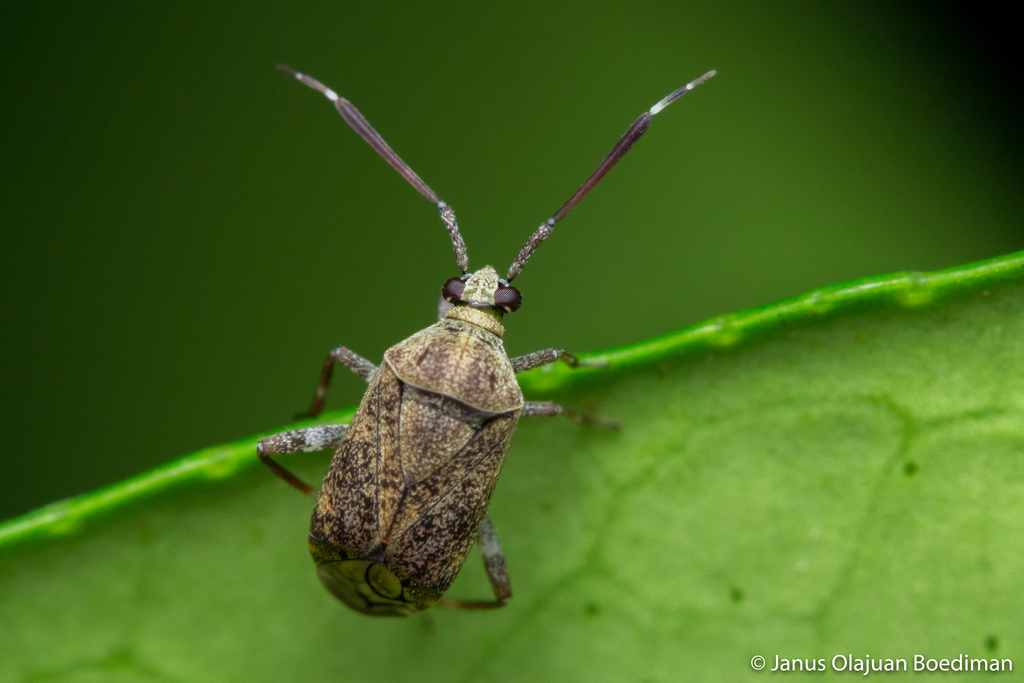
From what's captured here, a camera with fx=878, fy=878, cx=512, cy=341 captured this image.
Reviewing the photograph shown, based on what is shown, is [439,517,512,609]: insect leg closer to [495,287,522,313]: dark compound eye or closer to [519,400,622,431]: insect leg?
[519,400,622,431]: insect leg

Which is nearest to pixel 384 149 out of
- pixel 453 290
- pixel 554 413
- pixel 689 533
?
pixel 453 290

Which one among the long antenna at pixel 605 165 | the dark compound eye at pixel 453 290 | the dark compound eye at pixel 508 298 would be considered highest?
the long antenna at pixel 605 165

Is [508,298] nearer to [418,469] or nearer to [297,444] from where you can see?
[418,469]

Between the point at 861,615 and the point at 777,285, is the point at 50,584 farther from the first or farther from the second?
the point at 777,285

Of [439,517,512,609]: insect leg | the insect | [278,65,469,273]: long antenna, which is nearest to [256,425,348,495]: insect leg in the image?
the insect

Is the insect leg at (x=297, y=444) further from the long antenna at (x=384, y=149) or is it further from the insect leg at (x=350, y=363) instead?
the long antenna at (x=384, y=149)

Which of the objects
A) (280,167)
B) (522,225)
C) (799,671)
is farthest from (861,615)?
(280,167)

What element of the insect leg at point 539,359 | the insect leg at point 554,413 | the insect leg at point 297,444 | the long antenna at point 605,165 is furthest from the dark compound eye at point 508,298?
the insect leg at point 297,444
